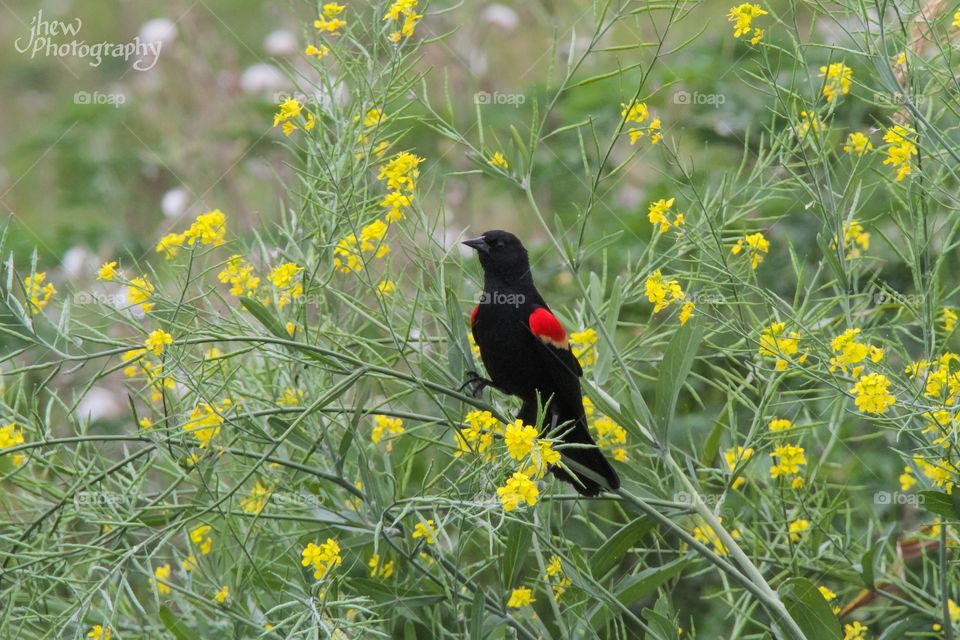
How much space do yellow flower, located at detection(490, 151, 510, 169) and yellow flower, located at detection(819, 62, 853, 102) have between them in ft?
2.15

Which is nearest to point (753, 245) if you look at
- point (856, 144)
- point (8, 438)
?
point (856, 144)

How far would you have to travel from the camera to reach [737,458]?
2.21 meters

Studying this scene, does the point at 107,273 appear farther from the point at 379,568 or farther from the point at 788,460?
the point at 788,460

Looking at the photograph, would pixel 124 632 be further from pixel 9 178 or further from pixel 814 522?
pixel 9 178

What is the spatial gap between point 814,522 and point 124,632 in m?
1.47

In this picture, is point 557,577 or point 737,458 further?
point 557,577

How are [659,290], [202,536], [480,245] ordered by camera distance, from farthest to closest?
1. [480,245]
2. [202,536]
3. [659,290]

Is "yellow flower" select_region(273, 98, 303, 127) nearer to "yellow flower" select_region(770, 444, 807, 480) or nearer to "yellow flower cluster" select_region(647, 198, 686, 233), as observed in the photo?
"yellow flower cluster" select_region(647, 198, 686, 233)

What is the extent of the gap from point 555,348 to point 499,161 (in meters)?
0.52

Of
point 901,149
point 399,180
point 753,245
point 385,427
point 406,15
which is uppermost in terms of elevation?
point 406,15

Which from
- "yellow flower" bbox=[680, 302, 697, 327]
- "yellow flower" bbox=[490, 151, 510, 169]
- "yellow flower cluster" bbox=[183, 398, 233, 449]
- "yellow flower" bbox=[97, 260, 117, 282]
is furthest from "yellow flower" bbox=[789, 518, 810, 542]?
"yellow flower" bbox=[97, 260, 117, 282]

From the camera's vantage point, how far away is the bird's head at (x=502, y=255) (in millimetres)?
2783

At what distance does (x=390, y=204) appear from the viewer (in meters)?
2.18

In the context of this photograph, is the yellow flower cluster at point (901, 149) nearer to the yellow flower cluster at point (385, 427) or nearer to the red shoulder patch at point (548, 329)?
the red shoulder patch at point (548, 329)
